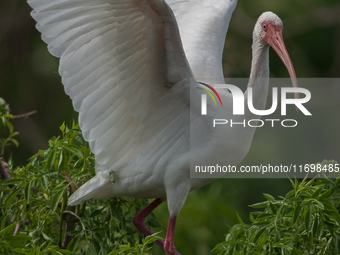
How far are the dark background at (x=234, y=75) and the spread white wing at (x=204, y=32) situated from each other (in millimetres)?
1589

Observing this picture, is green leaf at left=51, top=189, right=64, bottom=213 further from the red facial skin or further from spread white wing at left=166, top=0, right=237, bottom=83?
the red facial skin

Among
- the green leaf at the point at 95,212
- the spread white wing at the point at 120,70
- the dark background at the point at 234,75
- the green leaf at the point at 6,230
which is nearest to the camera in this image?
the green leaf at the point at 6,230

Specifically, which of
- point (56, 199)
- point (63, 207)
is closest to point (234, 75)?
point (63, 207)

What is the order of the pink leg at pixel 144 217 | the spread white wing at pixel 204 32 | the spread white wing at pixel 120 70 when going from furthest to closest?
the spread white wing at pixel 204 32 → the pink leg at pixel 144 217 → the spread white wing at pixel 120 70

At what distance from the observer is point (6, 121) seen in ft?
8.68

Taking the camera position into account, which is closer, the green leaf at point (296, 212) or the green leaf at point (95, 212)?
the green leaf at point (296, 212)

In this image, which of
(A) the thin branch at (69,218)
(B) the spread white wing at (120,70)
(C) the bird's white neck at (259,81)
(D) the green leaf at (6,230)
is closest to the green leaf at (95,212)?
(A) the thin branch at (69,218)

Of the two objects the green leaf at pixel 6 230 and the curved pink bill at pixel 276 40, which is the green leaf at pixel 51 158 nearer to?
the green leaf at pixel 6 230

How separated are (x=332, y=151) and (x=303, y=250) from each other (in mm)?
3417

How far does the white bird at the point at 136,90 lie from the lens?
2.14 metres

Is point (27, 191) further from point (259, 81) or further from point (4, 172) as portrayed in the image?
point (259, 81)

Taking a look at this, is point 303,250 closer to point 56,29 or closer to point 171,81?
point 171,81

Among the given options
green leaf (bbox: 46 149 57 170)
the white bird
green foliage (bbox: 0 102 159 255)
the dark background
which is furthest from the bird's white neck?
the dark background

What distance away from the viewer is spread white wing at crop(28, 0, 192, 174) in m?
2.13
